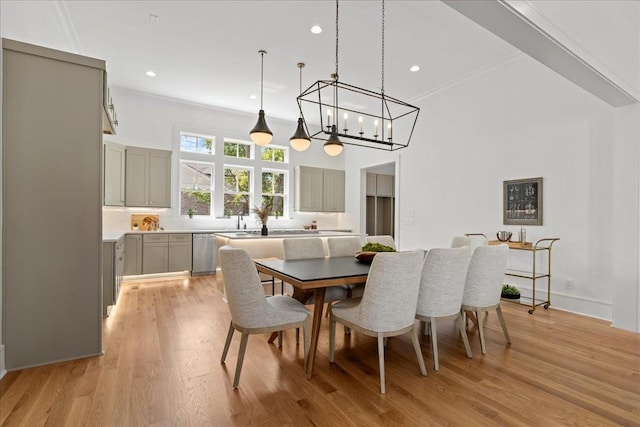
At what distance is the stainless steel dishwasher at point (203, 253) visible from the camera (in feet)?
19.9

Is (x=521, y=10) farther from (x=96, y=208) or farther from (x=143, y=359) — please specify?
(x=143, y=359)

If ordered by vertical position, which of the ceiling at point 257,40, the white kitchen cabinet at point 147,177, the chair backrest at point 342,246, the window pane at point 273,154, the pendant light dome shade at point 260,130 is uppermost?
the ceiling at point 257,40

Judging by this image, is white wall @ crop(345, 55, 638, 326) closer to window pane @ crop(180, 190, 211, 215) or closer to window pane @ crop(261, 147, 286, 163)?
window pane @ crop(261, 147, 286, 163)

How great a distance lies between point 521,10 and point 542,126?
291 centimetres

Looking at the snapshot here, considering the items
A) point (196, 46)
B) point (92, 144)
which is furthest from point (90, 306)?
point (196, 46)

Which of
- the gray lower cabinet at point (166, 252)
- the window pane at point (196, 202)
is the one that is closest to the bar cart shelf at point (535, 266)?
the gray lower cabinet at point (166, 252)

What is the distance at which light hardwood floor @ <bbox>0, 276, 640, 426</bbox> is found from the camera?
1.83 m

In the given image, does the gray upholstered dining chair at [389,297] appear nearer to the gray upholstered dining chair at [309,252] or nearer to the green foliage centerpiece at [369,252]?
the green foliage centerpiece at [369,252]

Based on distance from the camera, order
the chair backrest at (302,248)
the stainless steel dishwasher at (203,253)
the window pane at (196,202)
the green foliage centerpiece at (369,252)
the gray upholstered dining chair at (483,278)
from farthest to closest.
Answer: the window pane at (196,202), the stainless steel dishwasher at (203,253), the chair backrest at (302,248), the green foliage centerpiece at (369,252), the gray upholstered dining chair at (483,278)

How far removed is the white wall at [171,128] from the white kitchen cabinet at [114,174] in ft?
1.48

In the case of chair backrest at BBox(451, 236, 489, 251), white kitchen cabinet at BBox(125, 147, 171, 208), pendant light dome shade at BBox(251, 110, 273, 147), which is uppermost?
pendant light dome shade at BBox(251, 110, 273, 147)

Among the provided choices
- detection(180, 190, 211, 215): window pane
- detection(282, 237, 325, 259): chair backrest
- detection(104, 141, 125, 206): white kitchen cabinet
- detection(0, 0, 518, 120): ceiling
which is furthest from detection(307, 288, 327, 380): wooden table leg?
detection(180, 190, 211, 215): window pane

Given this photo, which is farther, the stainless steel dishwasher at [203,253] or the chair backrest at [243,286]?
the stainless steel dishwasher at [203,253]

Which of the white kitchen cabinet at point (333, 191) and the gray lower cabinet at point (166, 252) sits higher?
the white kitchen cabinet at point (333, 191)
